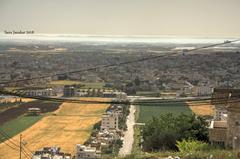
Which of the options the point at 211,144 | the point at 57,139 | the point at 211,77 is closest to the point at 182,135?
the point at 211,144

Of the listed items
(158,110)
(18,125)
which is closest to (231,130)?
(18,125)

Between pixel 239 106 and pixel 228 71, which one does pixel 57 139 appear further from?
pixel 228 71

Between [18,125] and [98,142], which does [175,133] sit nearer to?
[98,142]

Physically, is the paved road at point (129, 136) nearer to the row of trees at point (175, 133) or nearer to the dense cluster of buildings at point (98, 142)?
the dense cluster of buildings at point (98, 142)

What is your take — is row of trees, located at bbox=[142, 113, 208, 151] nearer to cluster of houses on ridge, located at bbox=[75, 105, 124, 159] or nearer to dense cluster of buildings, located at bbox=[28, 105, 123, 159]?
dense cluster of buildings, located at bbox=[28, 105, 123, 159]

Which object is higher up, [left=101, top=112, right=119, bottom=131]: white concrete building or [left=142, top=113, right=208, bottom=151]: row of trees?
[left=142, top=113, right=208, bottom=151]: row of trees

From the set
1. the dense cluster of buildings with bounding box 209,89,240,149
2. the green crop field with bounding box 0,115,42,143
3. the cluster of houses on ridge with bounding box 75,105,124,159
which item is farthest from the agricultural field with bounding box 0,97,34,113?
the dense cluster of buildings with bounding box 209,89,240,149

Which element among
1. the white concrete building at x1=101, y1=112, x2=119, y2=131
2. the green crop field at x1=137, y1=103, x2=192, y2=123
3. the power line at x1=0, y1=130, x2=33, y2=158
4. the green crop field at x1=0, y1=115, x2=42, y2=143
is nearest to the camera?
the power line at x1=0, y1=130, x2=33, y2=158
